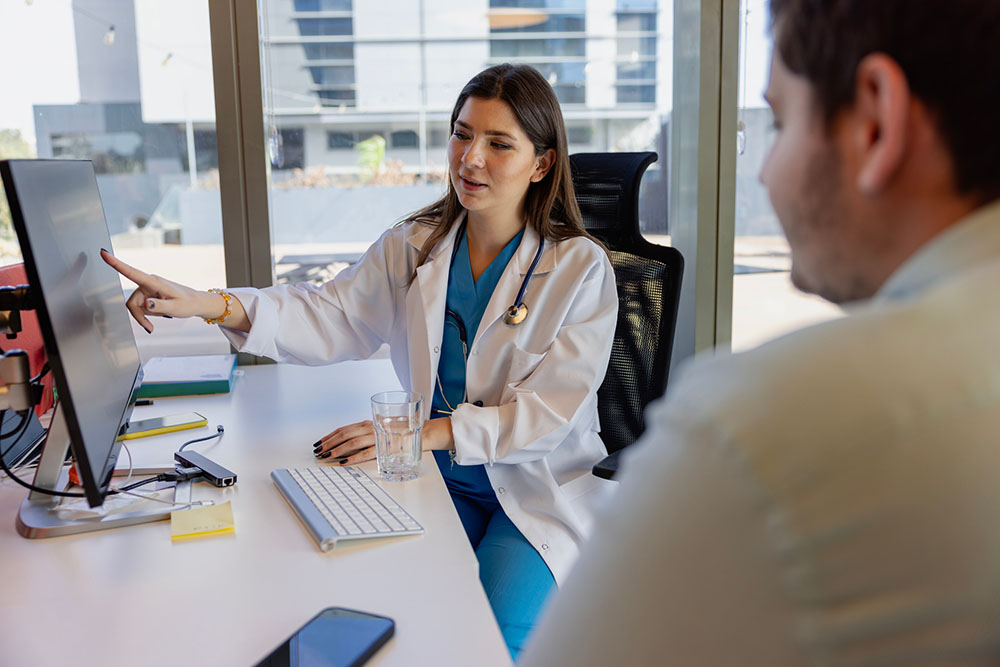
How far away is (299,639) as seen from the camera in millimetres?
840

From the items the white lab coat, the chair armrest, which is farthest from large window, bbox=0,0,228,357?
the chair armrest

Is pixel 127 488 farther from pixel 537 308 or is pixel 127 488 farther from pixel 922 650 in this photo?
pixel 922 650

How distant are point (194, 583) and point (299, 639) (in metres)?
0.21

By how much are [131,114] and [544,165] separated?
115 centimetres

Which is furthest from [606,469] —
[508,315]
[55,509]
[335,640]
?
[55,509]

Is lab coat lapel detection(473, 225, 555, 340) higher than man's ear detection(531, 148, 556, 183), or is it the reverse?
man's ear detection(531, 148, 556, 183)

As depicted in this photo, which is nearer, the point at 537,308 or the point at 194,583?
the point at 194,583

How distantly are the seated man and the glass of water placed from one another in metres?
0.92

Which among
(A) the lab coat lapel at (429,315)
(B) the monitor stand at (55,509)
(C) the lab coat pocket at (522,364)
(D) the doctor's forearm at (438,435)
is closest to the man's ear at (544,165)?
(A) the lab coat lapel at (429,315)

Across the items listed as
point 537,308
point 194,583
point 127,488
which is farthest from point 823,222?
point 537,308

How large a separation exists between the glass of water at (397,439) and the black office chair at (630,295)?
Result: 611 millimetres

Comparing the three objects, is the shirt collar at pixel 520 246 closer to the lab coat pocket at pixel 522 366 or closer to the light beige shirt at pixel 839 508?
the lab coat pocket at pixel 522 366

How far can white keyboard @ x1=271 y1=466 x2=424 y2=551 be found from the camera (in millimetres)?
1094

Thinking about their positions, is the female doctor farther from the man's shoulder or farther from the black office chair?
the man's shoulder
